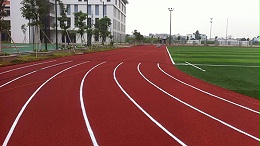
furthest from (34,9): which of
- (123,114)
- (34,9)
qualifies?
(123,114)

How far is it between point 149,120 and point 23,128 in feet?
9.04

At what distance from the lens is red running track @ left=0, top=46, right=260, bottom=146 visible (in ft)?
17.7

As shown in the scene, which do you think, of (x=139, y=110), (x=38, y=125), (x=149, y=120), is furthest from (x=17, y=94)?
(x=149, y=120)

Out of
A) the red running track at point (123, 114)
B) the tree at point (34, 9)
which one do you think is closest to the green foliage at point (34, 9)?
the tree at point (34, 9)

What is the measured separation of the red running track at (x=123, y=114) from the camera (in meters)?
5.38

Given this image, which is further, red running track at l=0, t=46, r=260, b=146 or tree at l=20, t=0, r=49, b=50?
tree at l=20, t=0, r=49, b=50

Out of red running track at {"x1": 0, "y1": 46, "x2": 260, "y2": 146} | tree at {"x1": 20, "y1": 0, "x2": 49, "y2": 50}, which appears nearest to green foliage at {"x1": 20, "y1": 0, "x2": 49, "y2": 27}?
tree at {"x1": 20, "y1": 0, "x2": 49, "y2": 50}

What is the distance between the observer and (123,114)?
279 inches

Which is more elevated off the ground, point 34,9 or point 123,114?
point 34,9

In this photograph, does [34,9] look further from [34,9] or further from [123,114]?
[123,114]

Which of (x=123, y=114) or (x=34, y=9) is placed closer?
(x=123, y=114)

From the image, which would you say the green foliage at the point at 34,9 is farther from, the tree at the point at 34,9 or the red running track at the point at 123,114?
the red running track at the point at 123,114

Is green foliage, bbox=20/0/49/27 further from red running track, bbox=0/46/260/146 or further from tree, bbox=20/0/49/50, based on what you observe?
red running track, bbox=0/46/260/146

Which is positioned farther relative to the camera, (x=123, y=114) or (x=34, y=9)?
(x=34, y=9)
